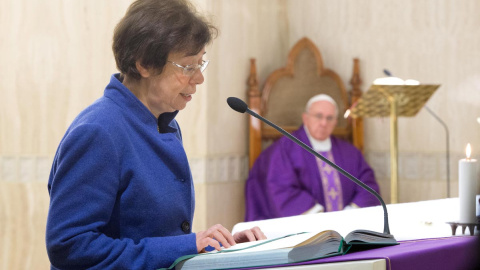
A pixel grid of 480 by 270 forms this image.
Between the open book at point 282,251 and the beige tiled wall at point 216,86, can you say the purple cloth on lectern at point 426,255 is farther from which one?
the beige tiled wall at point 216,86

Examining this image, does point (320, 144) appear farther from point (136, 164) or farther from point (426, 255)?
point (426, 255)

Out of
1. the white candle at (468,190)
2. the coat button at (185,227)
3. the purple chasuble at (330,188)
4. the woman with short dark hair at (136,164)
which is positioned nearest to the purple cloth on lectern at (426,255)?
the white candle at (468,190)

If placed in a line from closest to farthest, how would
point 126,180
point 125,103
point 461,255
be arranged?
point 461,255
point 126,180
point 125,103

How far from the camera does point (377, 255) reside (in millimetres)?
1615

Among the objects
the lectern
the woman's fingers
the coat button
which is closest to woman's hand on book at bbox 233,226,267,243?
the woman's fingers

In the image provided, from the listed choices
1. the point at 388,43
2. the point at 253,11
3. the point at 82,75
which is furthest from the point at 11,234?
the point at 388,43

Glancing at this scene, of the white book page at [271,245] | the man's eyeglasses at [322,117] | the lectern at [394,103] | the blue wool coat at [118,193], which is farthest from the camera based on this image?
the man's eyeglasses at [322,117]

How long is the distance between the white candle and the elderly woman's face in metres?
0.80

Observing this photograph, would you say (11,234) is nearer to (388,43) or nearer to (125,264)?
(388,43)

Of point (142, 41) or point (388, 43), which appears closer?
point (142, 41)

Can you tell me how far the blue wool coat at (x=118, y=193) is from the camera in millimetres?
1845

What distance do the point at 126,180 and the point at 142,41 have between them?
0.40 metres

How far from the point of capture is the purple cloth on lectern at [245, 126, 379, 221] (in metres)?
6.67

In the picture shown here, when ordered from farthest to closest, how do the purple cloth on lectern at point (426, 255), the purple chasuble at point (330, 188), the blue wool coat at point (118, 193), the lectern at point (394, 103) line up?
the purple chasuble at point (330, 188)
the lectern at point (394, 103)
the blue wool coat at point (118, 193)
the purple cloth on lectern at point (426, 255)
